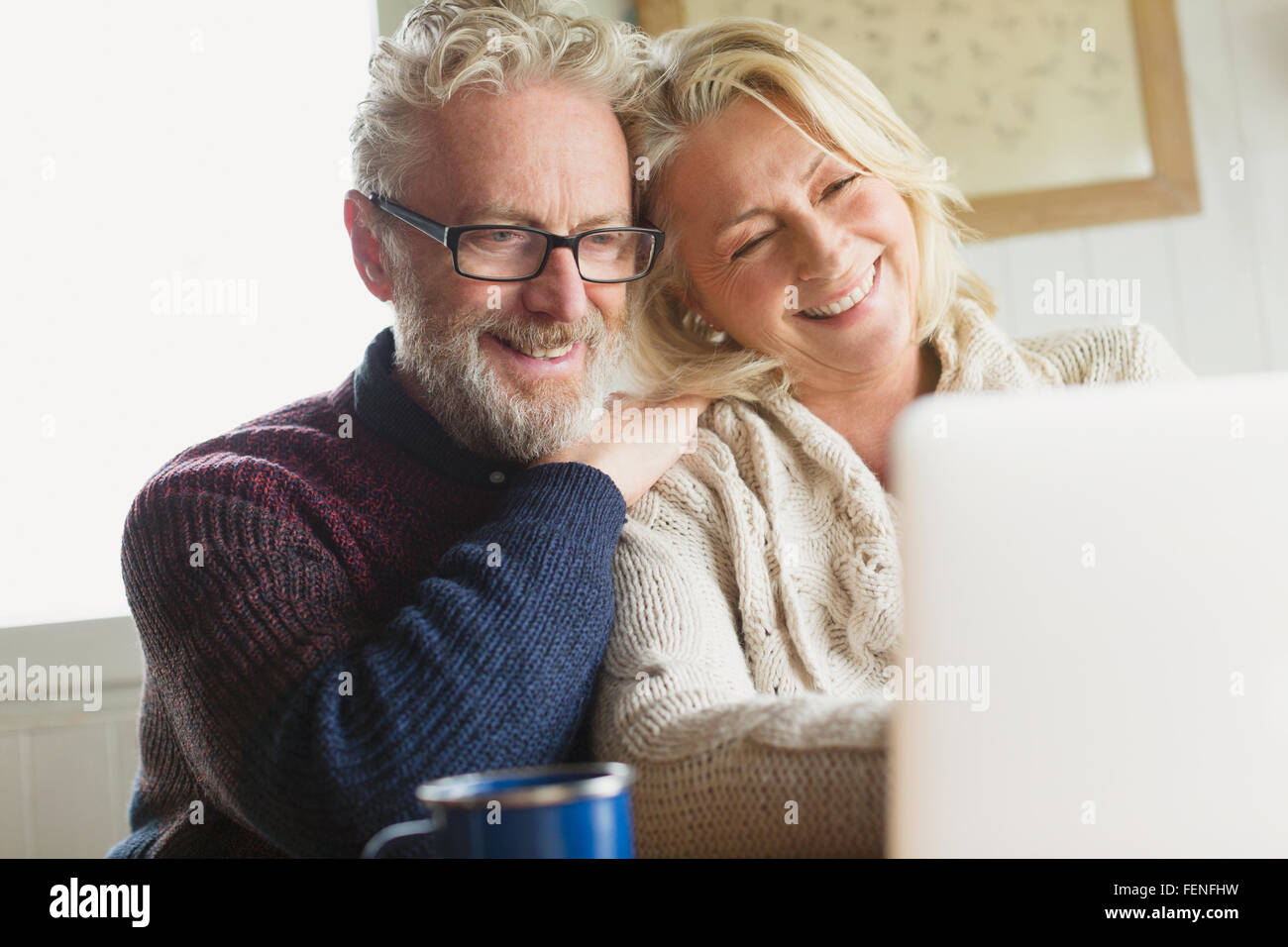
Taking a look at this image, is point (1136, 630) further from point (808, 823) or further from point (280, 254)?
point (280, 254)

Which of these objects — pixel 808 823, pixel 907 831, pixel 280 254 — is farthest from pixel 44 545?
pixel 907 831

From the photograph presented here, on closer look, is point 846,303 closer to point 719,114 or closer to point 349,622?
point 719,114

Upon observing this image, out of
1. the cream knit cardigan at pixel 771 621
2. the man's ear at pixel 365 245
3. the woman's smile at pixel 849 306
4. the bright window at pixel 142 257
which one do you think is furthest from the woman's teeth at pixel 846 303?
the bright window at pixel 142 257

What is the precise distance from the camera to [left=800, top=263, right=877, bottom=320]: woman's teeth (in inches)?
52.4

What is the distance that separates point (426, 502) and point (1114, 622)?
31.9 inches

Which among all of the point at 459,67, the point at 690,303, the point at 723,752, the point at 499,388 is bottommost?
the point at 723,752

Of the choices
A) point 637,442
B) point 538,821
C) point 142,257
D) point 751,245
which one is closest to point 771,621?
point 637,442

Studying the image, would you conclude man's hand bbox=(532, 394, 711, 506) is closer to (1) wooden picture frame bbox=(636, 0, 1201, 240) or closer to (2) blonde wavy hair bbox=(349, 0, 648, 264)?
(2) blonde wavy hair bbox=(349, 0, 648, 264)

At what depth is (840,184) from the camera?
1338 millimetres

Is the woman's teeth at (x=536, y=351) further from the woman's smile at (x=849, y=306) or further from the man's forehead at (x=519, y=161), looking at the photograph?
the woman's smile at (x=849, y=306)

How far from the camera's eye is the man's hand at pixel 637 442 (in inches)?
47.0

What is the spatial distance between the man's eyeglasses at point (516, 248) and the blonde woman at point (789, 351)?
129 mm

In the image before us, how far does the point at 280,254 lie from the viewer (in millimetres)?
2258
